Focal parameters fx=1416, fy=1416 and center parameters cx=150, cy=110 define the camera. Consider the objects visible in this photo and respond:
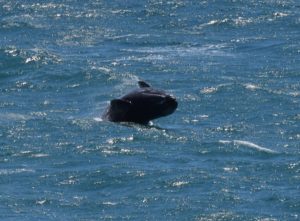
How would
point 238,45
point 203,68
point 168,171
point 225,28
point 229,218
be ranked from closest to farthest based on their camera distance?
point 229,218, point 168,171, point 203,68, point 238,45, point 225,28

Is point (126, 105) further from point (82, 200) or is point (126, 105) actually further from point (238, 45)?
point (238, 45)

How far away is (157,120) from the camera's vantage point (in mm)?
35062

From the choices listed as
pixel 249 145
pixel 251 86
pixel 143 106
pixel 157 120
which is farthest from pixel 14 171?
pixel 251 86

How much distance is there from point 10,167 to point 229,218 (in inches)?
238

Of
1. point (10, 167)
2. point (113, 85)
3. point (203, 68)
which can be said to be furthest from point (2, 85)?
point (10, 167)

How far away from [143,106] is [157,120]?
1516 mm

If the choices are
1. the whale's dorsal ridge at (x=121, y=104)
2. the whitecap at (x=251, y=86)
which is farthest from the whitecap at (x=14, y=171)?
the whitecap at (x=251, y=86)

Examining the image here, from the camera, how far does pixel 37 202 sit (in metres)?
27.8

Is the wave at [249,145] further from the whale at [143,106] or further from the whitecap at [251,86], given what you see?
the whitecap at [251,86]

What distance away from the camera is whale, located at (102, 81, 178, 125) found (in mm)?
33406

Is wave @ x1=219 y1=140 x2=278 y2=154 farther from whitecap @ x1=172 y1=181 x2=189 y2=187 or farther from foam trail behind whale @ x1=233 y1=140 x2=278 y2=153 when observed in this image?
whitecap @ x1=172 y1=181 x2=189 y2=187

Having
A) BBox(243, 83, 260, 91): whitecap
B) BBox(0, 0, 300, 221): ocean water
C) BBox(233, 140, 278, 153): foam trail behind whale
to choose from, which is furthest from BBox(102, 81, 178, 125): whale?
BBox(243, 83, 260, 91): whitecap

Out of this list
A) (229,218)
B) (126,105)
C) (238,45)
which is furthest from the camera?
(238,45)

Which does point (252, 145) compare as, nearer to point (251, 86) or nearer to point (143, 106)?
point (143, 106)
